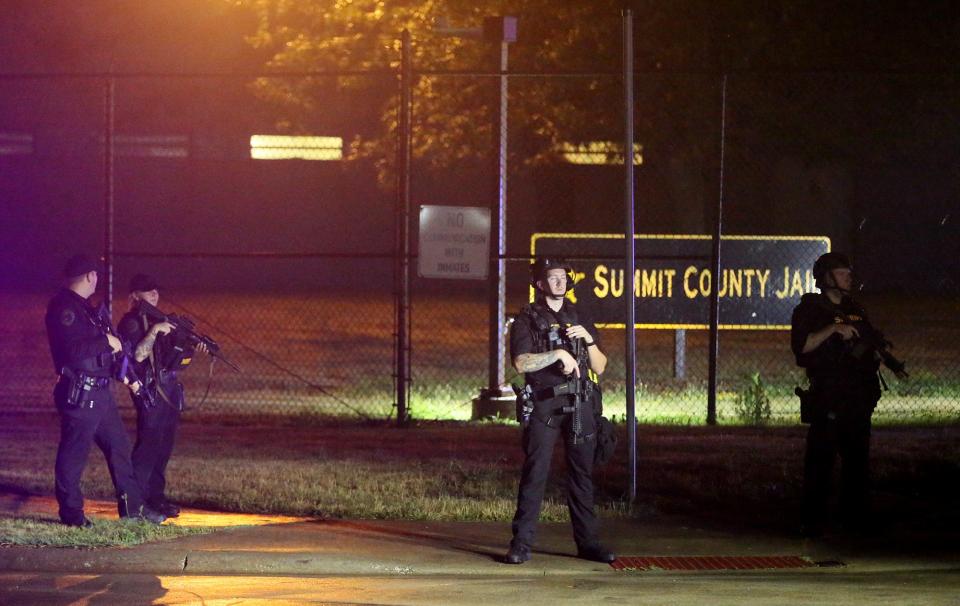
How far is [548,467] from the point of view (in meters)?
7.94

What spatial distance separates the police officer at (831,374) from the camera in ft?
28.1

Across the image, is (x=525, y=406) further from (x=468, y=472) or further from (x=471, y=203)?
(x=471, y=203)

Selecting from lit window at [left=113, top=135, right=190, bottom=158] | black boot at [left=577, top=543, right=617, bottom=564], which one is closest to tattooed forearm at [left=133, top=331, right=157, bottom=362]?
black boot at [left=577, top=543, right=617, bottom=564]

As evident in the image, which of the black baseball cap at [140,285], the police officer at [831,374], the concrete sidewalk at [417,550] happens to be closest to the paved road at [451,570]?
the concrete sidewalk at [417,550]

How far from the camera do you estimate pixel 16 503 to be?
9.88 m

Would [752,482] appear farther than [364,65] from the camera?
No

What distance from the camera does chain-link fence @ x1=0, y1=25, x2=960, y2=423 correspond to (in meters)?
14.1

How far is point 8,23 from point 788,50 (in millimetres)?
21941

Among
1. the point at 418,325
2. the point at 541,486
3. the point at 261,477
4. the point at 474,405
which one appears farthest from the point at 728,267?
the point at 418,325

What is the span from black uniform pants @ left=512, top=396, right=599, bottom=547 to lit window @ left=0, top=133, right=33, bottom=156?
2683cm

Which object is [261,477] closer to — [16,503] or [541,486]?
[16,503]

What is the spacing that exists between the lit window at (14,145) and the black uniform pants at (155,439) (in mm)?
24763

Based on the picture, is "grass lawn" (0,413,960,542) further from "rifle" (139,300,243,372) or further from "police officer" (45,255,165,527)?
"rifle" (139,300,243,372)

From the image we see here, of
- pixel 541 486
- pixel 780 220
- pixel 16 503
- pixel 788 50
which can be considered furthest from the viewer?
pixel 780 220
